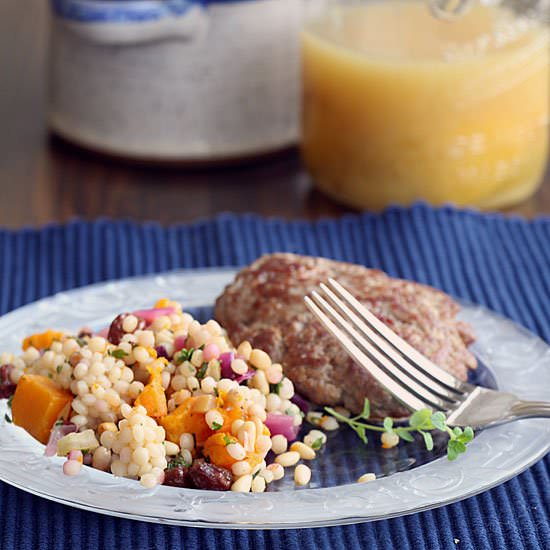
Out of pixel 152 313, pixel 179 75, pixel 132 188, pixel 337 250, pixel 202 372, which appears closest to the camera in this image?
pixel 202 372

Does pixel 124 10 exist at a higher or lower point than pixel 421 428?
higher

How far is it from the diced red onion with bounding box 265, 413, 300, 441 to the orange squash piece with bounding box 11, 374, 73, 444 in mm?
232

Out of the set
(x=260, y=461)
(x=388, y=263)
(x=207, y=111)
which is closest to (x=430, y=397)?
(x=260, y=461)

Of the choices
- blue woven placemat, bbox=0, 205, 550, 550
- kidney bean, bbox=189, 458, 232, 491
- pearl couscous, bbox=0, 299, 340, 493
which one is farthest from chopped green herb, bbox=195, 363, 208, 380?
blue woven placemat, bbox=0, 205, 550, 550

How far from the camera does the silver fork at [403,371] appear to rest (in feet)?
4.16

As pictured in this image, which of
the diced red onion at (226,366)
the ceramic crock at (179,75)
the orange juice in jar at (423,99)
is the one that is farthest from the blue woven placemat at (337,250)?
the diced red onion at (226,366)

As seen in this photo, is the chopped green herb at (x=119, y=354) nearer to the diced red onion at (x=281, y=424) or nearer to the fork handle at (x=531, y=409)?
the diced red onion at (x=281, y=424)

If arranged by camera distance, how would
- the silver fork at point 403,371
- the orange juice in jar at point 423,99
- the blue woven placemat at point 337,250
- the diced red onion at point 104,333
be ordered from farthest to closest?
the orange juice in jar at point 423,99, the blue woven placemat at point 337,250, the diced red onion at point 104,333, the silver fork at point 403,371

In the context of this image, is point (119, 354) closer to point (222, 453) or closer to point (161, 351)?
point (161, 351)

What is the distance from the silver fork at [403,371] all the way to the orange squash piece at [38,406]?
1.01 feet

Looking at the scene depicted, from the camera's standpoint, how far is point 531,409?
124 cm

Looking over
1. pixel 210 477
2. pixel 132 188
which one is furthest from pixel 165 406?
pixel 132 188

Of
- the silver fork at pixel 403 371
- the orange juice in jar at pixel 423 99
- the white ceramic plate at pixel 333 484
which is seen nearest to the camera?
the white ceramic plate at pixel 333 484

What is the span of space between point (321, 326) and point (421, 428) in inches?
8.0
